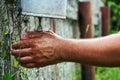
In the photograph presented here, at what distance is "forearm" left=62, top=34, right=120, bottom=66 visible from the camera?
8.41 ft

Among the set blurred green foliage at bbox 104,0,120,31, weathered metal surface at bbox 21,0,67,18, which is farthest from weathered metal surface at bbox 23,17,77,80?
blurred green foliage at bbox 104,0,120,31

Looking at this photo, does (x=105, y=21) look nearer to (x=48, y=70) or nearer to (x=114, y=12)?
(x=114, y=12)

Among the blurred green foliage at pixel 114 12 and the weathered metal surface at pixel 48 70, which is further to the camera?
the blurred green foliage at pixel 114 12

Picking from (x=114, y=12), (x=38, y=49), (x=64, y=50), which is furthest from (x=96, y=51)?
(x=114, y=12)

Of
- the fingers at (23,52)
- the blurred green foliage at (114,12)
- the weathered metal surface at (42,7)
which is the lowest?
the blurred green foliage at (114,12)

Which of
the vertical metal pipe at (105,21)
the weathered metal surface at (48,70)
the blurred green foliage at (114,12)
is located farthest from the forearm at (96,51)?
the blurred green foliage at (114,12)

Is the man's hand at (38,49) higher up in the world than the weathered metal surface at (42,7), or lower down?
lower down

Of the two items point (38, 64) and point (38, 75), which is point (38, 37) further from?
point (38, 75)

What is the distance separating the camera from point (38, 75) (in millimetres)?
3529

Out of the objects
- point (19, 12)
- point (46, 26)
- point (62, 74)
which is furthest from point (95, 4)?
point (19, 12)

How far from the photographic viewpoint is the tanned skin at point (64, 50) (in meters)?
2.59

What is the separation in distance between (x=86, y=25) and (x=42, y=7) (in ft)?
10.0

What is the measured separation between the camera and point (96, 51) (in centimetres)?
262

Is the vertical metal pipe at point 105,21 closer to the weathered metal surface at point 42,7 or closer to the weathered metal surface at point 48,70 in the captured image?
the weathered metal surface at point 48,70
